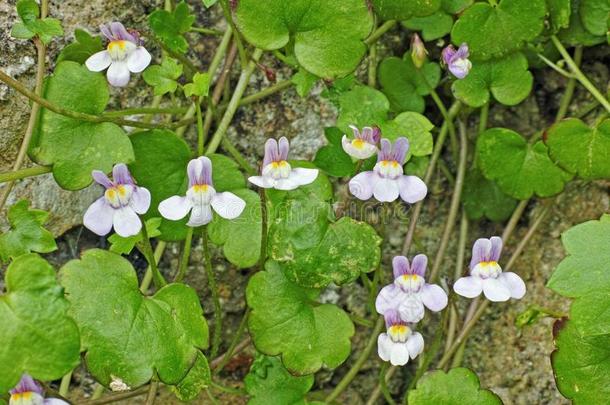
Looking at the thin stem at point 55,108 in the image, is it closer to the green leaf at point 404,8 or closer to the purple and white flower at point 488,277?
the green leaf at point 404,8

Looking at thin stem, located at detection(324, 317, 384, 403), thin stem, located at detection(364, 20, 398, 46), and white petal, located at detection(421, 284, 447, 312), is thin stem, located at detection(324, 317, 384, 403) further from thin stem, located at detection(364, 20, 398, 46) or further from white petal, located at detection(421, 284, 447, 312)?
thin stem, located at detection(364, 20, 398, 46)

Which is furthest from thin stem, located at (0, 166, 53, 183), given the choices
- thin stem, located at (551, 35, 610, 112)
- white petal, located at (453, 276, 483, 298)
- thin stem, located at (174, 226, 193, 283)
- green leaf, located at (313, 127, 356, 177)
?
thin stem, located at (551, 35, 610, 112)

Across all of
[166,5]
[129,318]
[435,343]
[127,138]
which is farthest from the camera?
[166,5]

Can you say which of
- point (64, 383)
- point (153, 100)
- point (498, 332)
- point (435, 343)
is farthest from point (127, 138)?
point (498, 332)

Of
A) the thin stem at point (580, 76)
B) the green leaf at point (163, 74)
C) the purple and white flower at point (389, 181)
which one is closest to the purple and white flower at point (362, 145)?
the purple and white flower at point (389, 181)

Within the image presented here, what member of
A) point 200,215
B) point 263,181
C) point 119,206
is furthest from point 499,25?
Result: point 119,206

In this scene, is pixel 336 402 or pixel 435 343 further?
pixel 336 402

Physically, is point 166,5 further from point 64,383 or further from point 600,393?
point 600,393
